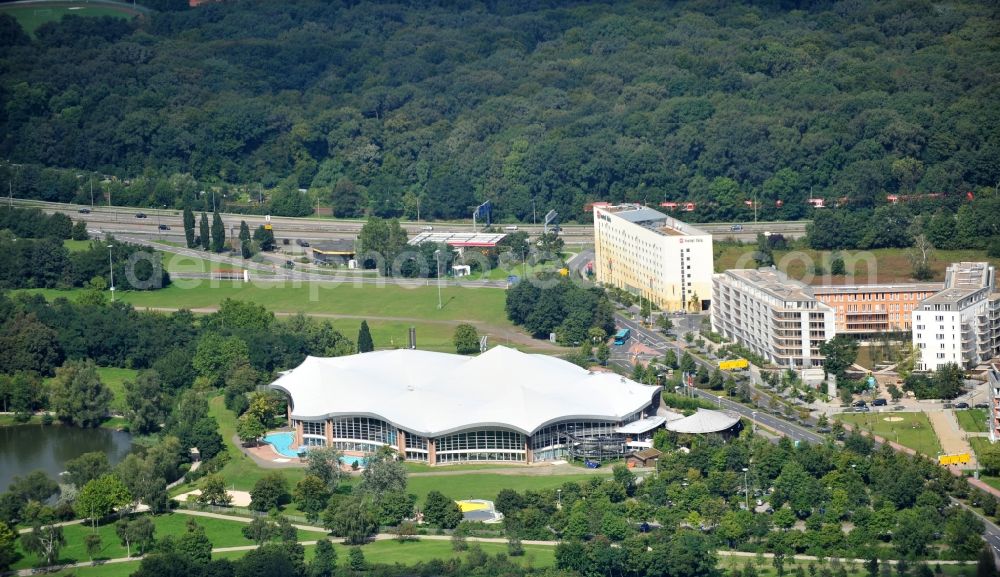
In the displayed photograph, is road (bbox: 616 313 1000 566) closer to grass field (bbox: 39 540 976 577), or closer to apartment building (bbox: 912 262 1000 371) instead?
grass field (bbox: 39 540 976 577)

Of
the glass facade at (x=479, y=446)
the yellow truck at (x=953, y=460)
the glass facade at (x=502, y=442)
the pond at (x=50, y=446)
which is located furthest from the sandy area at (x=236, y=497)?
the yellow truck at (x=953, y=460)

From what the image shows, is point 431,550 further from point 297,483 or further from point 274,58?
point 274,58

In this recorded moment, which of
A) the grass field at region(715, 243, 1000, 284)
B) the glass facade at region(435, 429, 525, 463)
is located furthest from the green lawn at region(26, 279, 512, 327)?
the glass facade at region(435, 429, 525, 463)

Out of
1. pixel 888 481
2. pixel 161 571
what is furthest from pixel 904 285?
pixel 161 571

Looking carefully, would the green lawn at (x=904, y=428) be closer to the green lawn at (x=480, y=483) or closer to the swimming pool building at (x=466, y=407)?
the swimming pool building at (x=466, y=407)

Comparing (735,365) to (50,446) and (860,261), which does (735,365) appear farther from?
(50,446)
